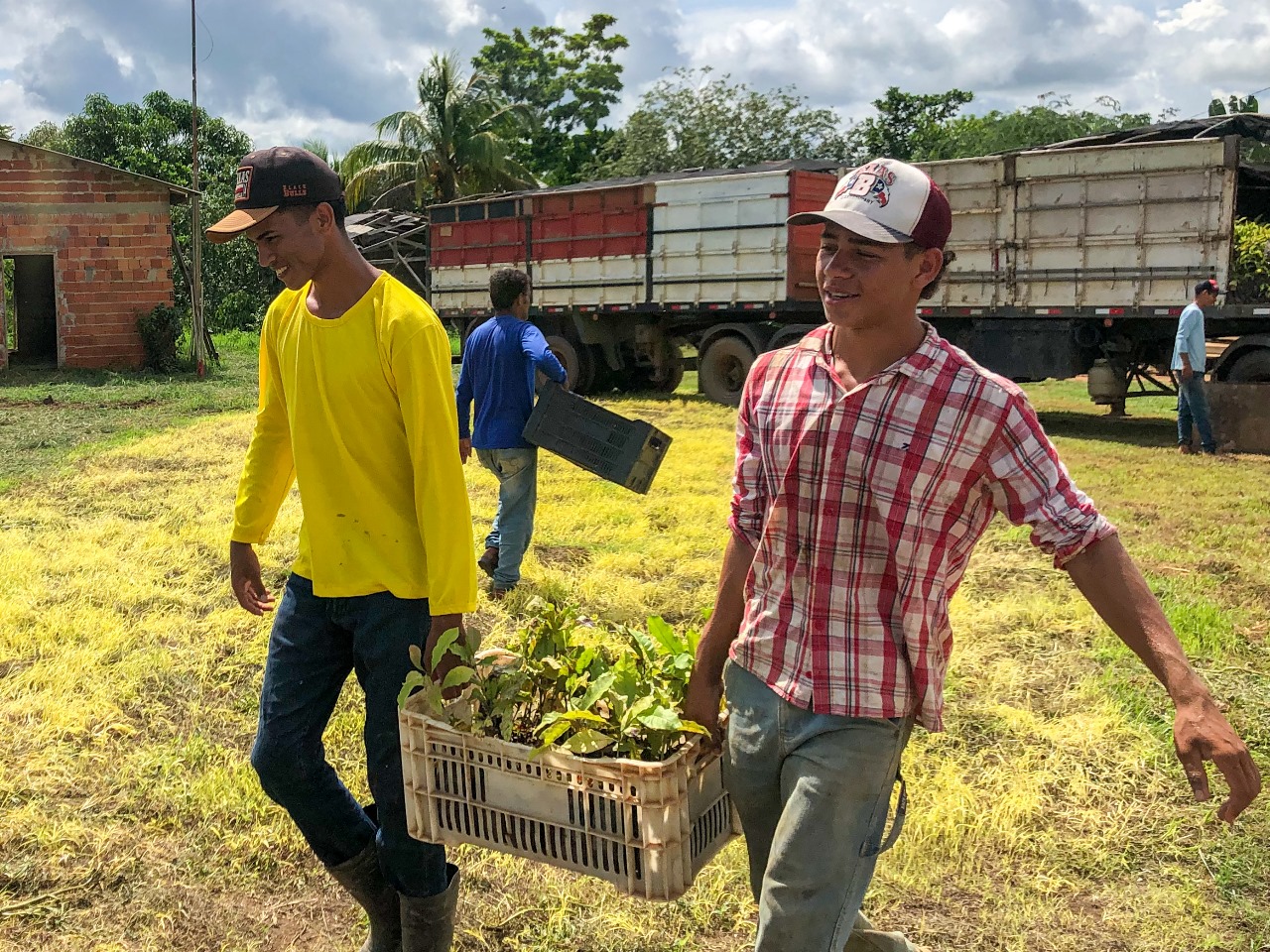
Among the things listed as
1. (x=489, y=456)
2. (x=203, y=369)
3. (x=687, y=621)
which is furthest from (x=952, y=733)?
(x=203, y=369)

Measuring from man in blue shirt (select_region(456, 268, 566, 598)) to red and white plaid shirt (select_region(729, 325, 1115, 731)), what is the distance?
4.08m

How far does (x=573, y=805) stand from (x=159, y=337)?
20.1m

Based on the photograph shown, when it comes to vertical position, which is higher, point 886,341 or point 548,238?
point 548,238

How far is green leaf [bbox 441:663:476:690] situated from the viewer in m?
2.54

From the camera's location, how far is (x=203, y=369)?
2031 centimetres

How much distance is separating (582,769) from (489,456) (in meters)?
4.12

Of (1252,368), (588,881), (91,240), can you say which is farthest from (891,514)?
(91,240)

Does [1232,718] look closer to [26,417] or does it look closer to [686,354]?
[26,417]

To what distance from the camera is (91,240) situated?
20.1 meters

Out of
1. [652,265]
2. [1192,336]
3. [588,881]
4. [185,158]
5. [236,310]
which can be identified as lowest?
[588,881]

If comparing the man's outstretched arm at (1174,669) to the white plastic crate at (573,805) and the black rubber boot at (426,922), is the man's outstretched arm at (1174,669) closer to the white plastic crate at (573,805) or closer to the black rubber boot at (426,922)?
the white plastic crate at (573,805)

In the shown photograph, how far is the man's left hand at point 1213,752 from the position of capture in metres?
1.93

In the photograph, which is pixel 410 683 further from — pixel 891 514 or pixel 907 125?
pixel 907 125

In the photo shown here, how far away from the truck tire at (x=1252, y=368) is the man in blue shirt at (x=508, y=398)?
894 cm
